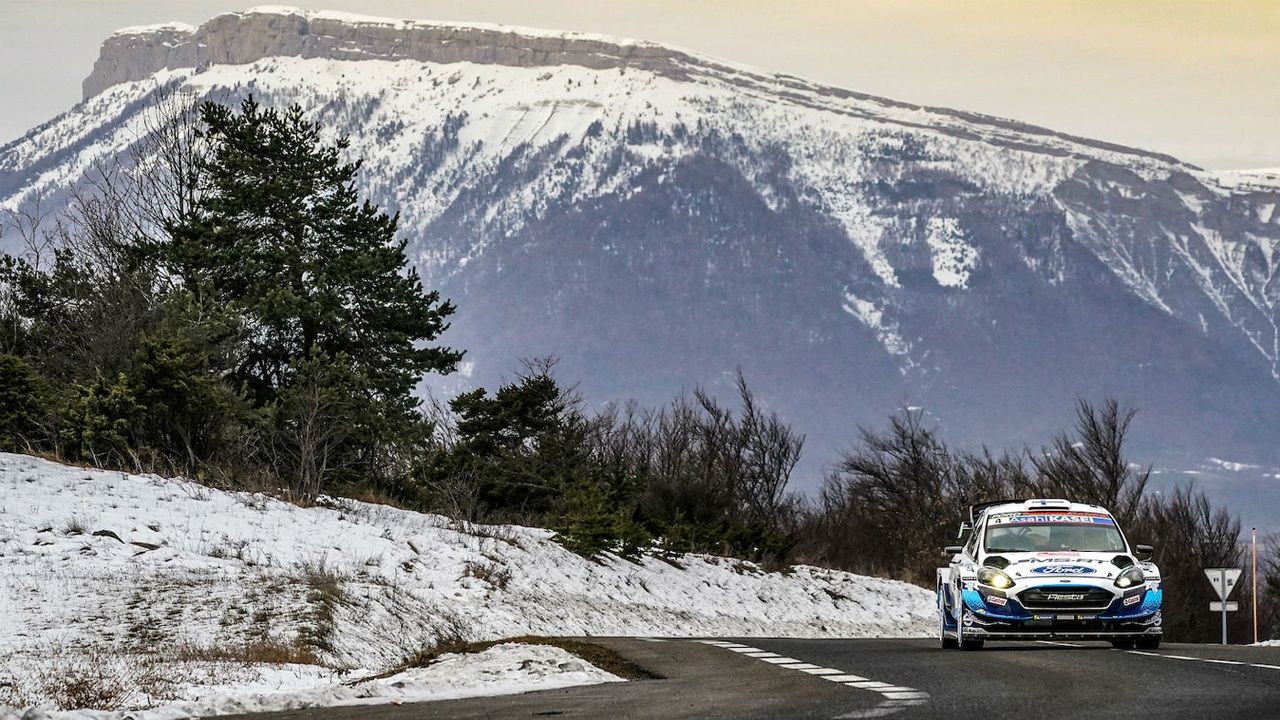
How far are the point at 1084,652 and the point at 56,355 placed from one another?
30149 millimetres

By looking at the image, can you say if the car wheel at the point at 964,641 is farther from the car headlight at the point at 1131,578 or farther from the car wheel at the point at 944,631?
the car headlight at the point at 1131,578

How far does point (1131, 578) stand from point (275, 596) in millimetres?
10974

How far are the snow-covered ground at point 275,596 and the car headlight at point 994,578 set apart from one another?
5.59 m

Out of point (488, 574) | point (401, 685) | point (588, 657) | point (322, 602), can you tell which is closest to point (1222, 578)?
point (488, 574)

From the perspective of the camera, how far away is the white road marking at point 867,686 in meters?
12.8

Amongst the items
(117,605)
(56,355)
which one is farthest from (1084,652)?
(56,355)

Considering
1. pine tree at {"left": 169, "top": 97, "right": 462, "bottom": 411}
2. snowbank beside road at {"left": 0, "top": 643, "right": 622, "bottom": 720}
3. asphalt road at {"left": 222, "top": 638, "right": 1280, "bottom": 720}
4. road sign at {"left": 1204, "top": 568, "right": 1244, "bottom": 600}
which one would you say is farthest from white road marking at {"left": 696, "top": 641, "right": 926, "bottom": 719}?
road sign at {"left": 1204, "top": 568, "right": 1244, "bottom": 600}

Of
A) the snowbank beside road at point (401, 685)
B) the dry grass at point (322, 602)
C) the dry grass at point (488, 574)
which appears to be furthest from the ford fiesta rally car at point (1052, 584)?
the dry grass at point (488, 574)

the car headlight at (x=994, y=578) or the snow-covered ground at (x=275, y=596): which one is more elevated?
the car headlight at (x=994, y=578)

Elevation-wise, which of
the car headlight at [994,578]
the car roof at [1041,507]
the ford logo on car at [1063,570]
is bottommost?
the car headlight at [994,578]

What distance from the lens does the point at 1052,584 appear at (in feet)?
68.9

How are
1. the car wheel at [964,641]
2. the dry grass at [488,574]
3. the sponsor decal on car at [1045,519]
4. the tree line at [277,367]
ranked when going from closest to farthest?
1. the car wheel at [964,641]
2. the sponsor decal on car at [1045,519]
3. the dry grass at [488,574]
4. the tree line at [277,367]

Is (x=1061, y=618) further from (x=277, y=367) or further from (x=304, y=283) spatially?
(x=304, y=283)

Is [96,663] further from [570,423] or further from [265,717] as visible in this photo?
[570,423]
